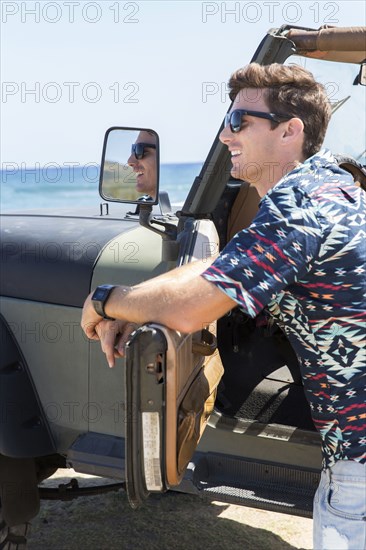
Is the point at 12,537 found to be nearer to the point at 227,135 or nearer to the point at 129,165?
the point at 129,165

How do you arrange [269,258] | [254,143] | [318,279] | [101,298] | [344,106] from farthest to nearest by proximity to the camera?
[344,106] → [254,143] → [101,298] → [318,279] → [269,258]

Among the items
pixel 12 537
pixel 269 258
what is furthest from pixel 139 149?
pixel 12 537

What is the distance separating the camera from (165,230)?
9.62 ft

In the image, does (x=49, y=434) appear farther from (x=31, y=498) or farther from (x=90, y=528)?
(x=90, y=528)

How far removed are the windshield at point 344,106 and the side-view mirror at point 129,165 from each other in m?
0.82

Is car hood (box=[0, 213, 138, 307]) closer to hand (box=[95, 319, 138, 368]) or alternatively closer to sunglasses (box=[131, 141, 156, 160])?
sunglasses (box=[131, 141, 156, 160])

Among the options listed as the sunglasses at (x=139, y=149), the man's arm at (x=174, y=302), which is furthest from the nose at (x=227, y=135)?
the sunglasses at (x=139, y=149)

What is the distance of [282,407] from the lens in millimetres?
3320

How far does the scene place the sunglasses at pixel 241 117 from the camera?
2178 millimetres

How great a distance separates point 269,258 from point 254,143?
47 cm

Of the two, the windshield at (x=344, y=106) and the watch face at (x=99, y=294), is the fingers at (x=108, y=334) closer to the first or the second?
the watch face at (x=99, y=294)

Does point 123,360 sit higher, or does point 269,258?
point 269,258

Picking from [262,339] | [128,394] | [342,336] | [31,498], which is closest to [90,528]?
[31,498]

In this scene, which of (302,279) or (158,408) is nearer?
(302,279)
